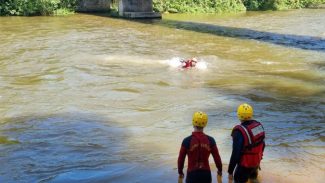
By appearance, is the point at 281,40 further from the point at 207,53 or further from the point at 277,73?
the point at 277,73

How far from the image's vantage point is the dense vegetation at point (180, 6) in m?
39.4

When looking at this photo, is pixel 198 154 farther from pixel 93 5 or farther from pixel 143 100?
pixel 93 5

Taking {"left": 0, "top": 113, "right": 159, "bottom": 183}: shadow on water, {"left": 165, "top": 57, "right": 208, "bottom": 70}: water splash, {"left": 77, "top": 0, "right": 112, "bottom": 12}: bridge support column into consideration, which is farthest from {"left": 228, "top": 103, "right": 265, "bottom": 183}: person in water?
{"left": 77, "top": 0, "right": 112, "bottom": 12}: bridge support column

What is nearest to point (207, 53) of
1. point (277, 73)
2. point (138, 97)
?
point (277, 73)

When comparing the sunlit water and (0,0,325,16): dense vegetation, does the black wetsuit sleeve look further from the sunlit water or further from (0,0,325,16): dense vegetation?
(0,0,325,16): dense vegetation

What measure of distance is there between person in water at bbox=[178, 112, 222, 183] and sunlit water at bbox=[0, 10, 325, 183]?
5.78 ft

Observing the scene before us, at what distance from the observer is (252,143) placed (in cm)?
701

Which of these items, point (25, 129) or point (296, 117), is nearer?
point (25, 129)

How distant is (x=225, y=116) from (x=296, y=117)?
1852mm

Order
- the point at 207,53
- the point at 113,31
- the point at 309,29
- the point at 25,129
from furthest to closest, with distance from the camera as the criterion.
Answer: the point at 309,29 → the point at 113,31 → the point at 207,53 → the point at 25,129

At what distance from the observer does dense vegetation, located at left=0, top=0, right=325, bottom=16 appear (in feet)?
129

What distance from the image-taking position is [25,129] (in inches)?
461

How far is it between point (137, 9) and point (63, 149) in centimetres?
3091

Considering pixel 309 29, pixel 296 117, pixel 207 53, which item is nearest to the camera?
pixel 296 117
